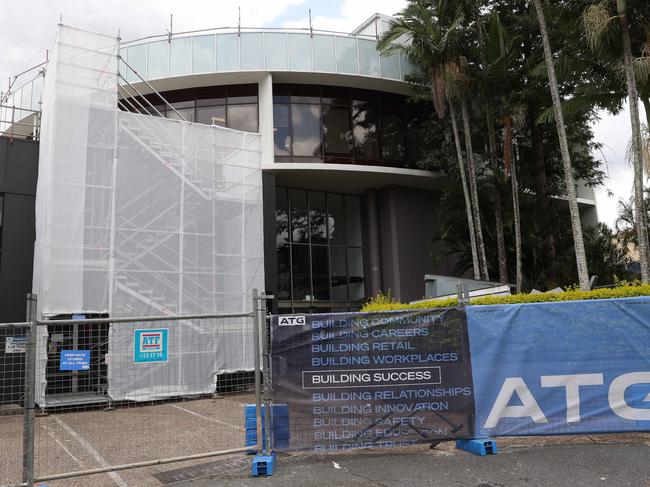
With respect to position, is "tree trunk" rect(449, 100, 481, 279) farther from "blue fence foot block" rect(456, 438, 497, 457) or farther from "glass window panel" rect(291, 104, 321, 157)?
"blue fence foot block" rect(456, 438, 497, 457)

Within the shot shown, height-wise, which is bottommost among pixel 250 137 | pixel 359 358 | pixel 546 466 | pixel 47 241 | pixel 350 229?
pixel 546 466

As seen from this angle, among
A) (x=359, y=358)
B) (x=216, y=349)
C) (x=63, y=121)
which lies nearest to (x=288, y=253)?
(x=216, y=349)

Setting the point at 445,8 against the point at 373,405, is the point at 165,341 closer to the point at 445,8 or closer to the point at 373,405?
the point at 373,405

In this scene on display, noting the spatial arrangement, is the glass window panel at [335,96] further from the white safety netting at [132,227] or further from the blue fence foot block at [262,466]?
the blue fence foot block at [262,466]

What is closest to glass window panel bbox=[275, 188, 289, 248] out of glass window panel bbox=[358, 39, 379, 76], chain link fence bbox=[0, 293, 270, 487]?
glass window panel bbox=[358, 39, 379, 76]

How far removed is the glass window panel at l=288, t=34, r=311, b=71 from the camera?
19.7 meters

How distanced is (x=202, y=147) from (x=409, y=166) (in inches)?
364

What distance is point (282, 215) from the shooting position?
854 inches

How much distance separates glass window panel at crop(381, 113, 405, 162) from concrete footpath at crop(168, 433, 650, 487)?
15739 mm

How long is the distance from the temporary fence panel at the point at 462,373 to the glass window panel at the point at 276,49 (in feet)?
50.3

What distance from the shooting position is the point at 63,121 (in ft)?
44.2

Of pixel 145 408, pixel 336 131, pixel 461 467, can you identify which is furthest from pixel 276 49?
pixel 461 467

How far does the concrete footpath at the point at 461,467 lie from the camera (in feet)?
17.9

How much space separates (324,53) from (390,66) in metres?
2.72
